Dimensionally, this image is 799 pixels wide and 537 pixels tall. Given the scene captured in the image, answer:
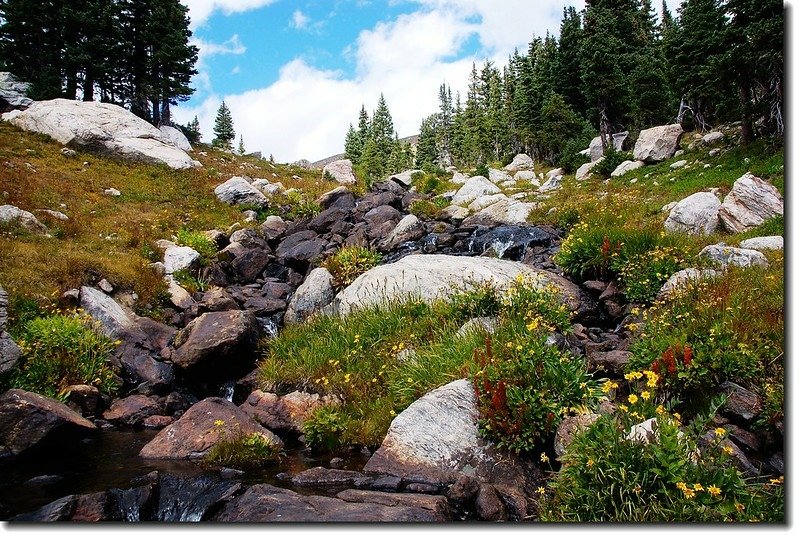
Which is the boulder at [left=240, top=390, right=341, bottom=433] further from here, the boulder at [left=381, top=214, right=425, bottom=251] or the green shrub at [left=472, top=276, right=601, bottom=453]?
the boulder at [left=381, top=214, right=425, bottom=251]

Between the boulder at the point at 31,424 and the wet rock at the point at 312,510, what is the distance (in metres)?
3.56

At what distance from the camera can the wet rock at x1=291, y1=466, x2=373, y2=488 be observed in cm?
493

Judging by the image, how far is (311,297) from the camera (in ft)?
37.7

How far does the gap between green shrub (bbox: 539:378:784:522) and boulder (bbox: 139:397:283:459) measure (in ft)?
13.4

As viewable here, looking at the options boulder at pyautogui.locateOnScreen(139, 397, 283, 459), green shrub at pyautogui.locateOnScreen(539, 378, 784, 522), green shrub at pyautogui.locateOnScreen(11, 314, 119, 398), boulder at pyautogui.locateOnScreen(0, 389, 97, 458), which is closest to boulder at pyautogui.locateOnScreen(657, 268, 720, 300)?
green shrub at pyautogui.locateOnScreen(539, 378, 784, 522)

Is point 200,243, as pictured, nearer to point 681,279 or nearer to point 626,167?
point 681,279

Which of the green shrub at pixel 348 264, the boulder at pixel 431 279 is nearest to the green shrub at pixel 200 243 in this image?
the green shrub at pixel 348 264

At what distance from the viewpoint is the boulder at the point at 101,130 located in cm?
2359

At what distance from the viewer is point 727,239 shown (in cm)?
918

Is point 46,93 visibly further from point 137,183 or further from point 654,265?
point 654,265

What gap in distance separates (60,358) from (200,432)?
3818mm

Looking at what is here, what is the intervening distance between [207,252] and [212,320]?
208 inches

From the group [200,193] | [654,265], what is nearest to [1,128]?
[200,193]

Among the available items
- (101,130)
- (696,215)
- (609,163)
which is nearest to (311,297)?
(696,215)
